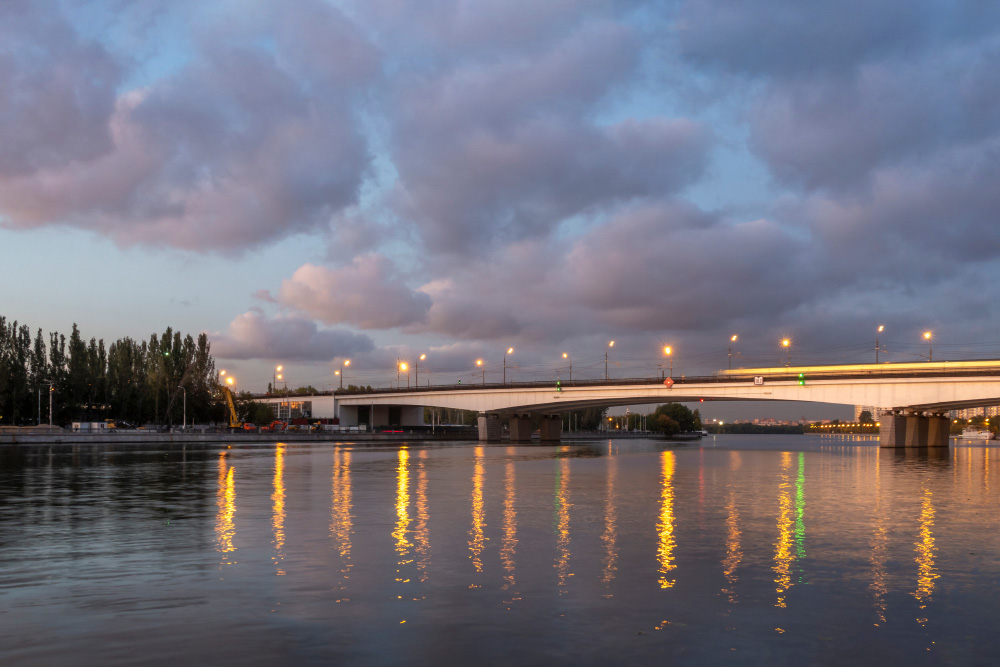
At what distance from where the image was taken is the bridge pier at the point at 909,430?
105 m

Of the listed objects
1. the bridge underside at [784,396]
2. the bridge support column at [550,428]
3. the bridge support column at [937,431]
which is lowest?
the bridge support column at [550,428]

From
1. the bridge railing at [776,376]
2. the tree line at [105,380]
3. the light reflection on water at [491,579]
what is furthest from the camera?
the tree line at [105,380]

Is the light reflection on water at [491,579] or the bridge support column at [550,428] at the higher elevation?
the light reflection on water at [491,579]

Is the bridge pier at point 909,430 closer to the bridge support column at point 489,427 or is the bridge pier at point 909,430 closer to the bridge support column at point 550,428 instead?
the bridge support column at point 550,428

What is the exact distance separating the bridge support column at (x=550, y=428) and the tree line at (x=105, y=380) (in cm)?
6055

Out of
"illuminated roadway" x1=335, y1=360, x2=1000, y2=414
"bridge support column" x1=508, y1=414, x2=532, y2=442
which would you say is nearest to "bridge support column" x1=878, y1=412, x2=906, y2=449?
"illuminated roadway" x1=335, y1=360, x2=1000, y2=414

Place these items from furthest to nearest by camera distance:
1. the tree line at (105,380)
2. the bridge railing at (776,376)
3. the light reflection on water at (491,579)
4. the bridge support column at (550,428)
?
the bridge support column at (550,428) < the tree line at (105,380) < the bridge railing at (776,376) < the light reflection on water at (491,579)

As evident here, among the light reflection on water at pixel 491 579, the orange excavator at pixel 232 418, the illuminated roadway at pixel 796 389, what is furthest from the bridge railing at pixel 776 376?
the light reflection on water at pixel 491 579

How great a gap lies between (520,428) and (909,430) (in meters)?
66.8

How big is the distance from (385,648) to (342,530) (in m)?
12.3

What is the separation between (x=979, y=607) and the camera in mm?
14266

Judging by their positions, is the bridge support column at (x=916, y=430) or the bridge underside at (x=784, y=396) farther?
the bridge support column at (x=916, y=430)

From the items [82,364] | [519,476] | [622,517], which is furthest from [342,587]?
[82,364]

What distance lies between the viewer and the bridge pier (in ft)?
345
